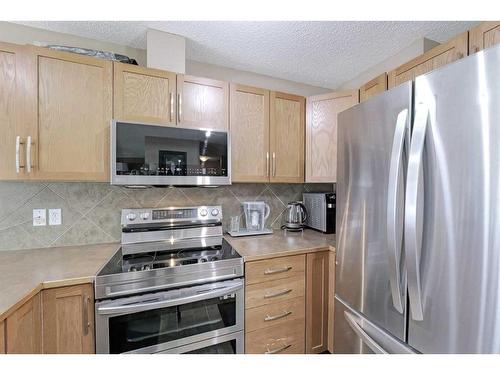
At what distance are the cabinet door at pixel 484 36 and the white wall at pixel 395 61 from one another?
0.65 m

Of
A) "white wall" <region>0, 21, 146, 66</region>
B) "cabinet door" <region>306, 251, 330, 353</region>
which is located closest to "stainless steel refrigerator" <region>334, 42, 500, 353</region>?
"cabinet door" <region>306, 251, 330, 353</region>

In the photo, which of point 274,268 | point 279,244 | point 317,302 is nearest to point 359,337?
point 317,302

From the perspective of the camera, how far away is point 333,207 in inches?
74.8

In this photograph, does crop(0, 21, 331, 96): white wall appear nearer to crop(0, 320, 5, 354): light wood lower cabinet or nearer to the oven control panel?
the oven control panel

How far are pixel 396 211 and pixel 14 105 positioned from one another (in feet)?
6.35

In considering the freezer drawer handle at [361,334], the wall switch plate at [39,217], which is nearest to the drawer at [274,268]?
the freezer drawer handle at [361,334]

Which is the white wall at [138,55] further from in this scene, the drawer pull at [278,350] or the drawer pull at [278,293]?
the drawer pull at [278,350]

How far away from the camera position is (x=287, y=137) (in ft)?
6.08

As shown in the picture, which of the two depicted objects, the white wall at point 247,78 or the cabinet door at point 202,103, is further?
the white wall at point 247,78

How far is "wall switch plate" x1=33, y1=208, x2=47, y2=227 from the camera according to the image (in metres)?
1.42

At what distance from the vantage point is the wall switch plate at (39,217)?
4.66ft
